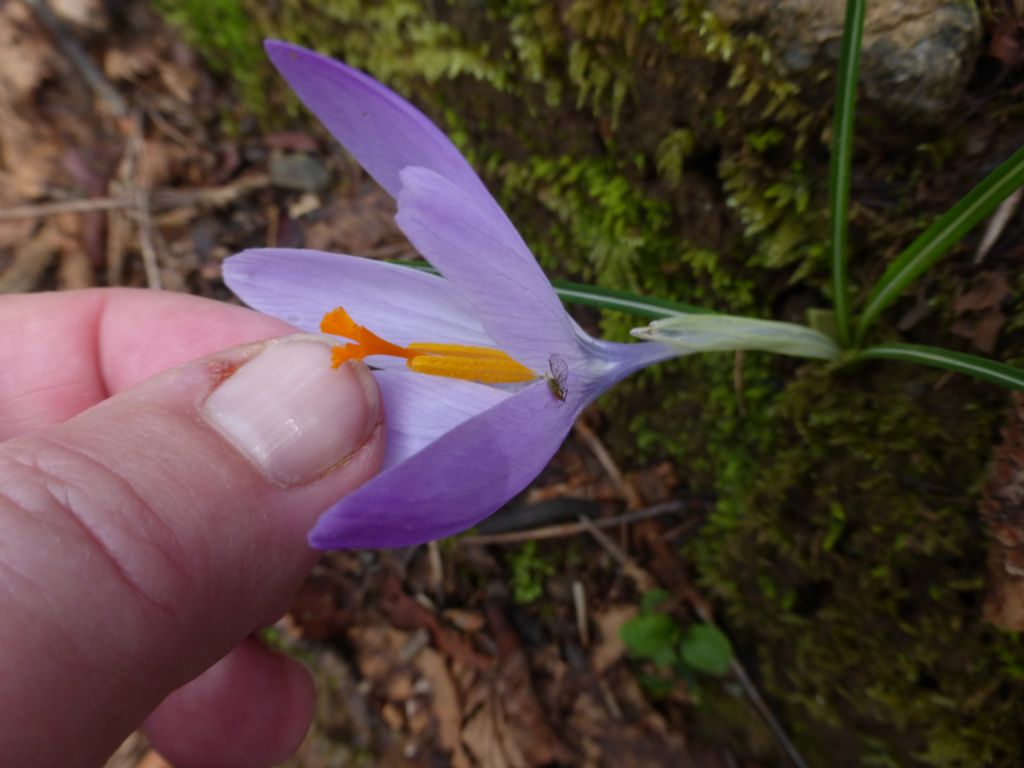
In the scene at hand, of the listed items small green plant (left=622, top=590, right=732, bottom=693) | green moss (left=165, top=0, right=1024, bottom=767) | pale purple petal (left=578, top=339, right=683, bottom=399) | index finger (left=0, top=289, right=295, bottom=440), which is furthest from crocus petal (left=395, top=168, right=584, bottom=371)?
small green plant (left=622, top=590, right=732, bottom=693)

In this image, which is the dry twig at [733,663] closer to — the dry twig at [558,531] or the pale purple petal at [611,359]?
the dry twig at [558,531]

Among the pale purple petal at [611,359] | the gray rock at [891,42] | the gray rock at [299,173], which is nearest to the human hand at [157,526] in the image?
the pale purple petal at [611,359]

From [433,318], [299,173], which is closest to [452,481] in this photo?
[433,318]

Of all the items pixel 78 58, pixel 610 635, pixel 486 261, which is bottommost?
pixel 610 635

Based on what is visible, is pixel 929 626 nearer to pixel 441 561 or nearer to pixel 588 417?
pixel 588 417

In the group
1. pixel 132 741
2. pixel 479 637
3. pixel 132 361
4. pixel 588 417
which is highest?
pixel 132 361

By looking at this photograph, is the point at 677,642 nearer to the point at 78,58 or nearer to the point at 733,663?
the point at 733,663

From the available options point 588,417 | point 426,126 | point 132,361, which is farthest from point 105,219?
point 426,126
